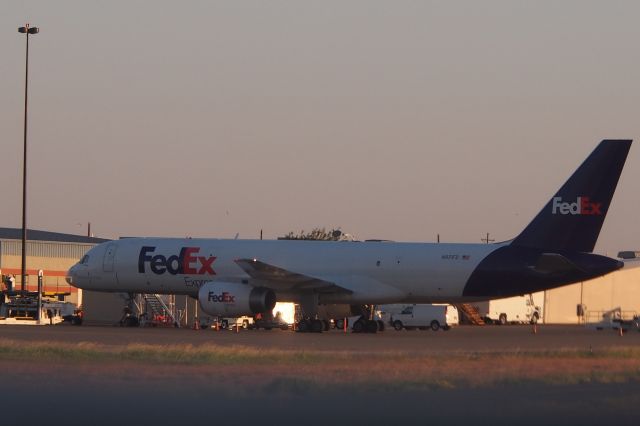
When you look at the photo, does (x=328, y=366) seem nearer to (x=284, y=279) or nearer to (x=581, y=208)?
(x=581, y=208)

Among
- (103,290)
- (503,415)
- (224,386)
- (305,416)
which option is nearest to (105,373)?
(224,386)

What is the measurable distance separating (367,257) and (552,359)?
21.7m

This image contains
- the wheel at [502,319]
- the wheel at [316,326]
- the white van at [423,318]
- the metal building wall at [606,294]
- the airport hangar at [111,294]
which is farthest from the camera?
the wheel at [502,319]

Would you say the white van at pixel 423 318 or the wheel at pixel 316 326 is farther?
the white van at pixel 423 318

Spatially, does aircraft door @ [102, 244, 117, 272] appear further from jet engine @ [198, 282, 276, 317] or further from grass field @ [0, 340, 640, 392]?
grass field @ [0, 340, 640, 392]

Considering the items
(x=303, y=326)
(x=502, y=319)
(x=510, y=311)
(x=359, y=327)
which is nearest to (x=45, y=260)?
(x=502, y=319)

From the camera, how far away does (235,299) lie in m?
49.0

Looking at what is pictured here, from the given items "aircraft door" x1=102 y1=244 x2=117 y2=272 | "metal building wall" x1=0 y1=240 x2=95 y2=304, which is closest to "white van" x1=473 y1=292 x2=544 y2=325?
"aircraft door" x1=102 y1=244 x2=117 y2=272

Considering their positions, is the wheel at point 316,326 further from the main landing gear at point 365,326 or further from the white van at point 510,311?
the white van at point 510,311

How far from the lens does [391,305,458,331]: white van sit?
6309cm

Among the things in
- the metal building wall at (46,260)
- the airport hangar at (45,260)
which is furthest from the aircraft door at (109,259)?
the metal building wall at (46,260)

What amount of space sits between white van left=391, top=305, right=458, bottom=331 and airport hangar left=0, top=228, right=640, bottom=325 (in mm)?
10716

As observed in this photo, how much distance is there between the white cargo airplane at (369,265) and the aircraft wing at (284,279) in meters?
0.04

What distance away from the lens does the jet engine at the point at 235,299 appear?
4900 cm
